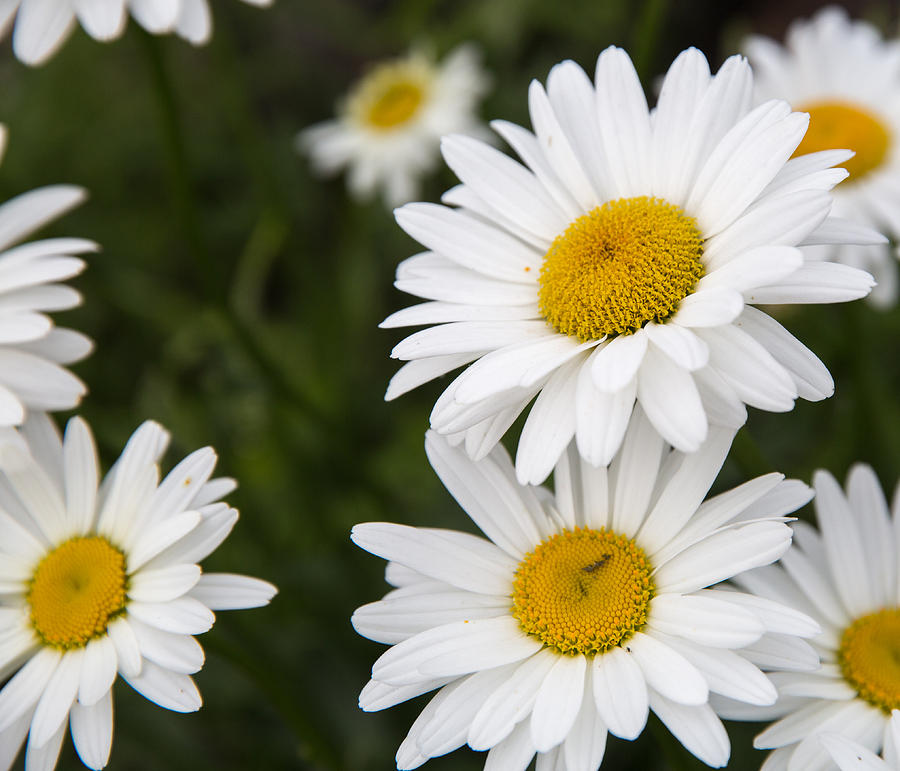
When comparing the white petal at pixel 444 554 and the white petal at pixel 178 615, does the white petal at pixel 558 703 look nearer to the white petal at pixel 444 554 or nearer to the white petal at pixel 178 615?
the white petal at pixel 444 554

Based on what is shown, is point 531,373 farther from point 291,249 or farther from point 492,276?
point 291,249

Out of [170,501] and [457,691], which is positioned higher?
[170,501]

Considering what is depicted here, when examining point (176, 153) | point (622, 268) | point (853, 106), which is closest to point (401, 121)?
point (176, 153)

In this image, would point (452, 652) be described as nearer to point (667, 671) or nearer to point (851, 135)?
point (667, 671)

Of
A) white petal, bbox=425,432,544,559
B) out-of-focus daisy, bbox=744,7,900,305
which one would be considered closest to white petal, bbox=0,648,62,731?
white petal, bbox=425,432,544,559

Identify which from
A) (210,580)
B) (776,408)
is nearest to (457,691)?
(210,580)

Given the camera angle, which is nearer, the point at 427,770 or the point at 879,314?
the point at 427,770

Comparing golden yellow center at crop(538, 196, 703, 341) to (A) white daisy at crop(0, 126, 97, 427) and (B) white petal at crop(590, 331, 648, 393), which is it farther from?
(A) white daisy at crop(0, 126, 97, 427)
